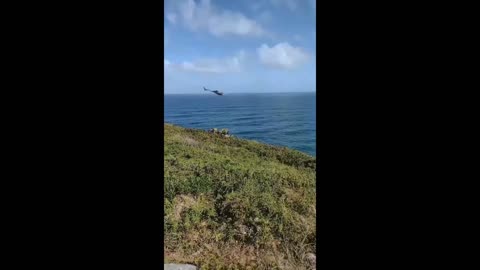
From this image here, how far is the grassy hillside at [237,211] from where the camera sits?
3.95 metres

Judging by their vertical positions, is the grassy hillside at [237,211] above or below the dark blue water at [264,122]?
below

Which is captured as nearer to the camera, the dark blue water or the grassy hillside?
the grassy hillside

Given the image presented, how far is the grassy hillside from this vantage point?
3949mm

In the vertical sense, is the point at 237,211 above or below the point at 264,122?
below

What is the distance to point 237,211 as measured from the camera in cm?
505

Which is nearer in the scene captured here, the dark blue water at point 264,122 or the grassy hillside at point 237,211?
the grassy hillside at point 237,211

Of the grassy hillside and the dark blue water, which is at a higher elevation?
the dark blue water
